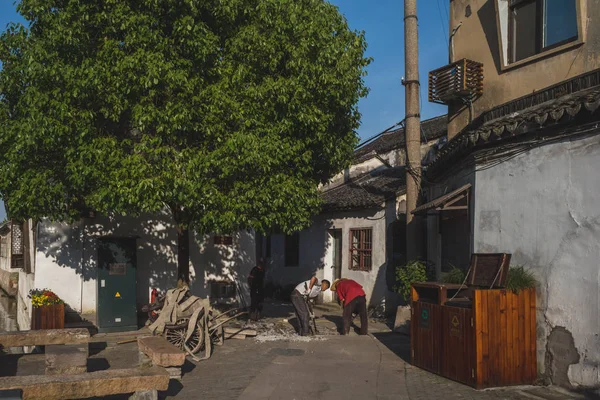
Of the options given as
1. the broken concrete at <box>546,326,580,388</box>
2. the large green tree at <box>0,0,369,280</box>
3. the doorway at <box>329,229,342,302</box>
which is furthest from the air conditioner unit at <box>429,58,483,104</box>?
the doorway at <box>329,229,342,302</box>

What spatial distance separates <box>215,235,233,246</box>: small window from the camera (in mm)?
14523

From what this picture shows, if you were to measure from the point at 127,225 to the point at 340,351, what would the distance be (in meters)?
5.94

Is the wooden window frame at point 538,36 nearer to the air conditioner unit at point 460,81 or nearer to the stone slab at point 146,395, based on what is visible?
the air conditioner unit at point 460,81

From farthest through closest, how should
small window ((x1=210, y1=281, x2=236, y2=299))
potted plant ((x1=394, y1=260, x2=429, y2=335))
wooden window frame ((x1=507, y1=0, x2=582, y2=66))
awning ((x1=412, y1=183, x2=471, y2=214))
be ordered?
small window ((x1=210, y1=281, x2=236, y2=299)) < potted plant ((x1=394, y1=260, x2=429, y2=335)) < awning ((x1=412, y1=183, x2=471, y2=214)) < wooden window frame ((x1=507, y1=0, x2=582, y2=66))

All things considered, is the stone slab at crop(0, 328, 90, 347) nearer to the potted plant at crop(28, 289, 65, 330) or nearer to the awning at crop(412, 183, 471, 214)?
the potted plant at crop(28, 289, 65, 330)

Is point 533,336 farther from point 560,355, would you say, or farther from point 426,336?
point 426,336

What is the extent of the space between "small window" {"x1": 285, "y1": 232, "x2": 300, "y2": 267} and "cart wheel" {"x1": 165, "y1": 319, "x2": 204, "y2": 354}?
10098 mm

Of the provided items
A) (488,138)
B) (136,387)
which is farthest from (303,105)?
(136,387)

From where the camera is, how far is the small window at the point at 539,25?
912 cm

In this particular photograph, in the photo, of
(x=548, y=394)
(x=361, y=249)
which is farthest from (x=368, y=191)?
(x=548, y=394)

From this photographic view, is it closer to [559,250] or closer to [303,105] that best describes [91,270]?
[303,105]

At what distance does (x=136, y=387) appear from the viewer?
6461 mm

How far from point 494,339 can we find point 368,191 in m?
10.5

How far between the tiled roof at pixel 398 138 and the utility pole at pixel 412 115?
7151 millimetres
